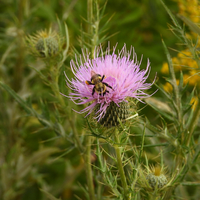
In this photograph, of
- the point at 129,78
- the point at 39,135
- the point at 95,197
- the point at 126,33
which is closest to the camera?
the point at 129,78

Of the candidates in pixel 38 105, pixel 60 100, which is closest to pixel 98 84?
pixel 60 100

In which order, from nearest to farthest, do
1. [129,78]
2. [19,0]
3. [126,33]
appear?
[129,78] < [19,0] < [126,33]

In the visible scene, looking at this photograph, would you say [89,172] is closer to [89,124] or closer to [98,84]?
[89,124]

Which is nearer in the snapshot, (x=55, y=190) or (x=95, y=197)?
(x=95, y=197)

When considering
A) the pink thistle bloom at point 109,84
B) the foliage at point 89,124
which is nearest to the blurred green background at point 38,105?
the foliage at point 89,124

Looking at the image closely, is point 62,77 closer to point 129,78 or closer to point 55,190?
point 129,78

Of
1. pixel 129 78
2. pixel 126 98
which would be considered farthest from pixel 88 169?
pixel 129 78
